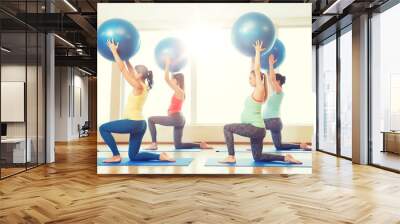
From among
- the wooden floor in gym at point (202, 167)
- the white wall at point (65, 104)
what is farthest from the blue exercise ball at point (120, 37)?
the white wall at point (65, 104)

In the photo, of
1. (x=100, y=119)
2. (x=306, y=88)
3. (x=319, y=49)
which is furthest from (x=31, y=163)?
(x=319, y=49)

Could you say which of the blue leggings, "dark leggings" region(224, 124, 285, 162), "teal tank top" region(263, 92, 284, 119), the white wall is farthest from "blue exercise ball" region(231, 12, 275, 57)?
the white wall

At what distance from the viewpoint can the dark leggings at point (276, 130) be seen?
6.59 metres

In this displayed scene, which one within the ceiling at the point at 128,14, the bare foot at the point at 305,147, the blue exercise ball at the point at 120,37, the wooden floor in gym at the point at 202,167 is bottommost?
the wooden floor in gym at the point at 202,167

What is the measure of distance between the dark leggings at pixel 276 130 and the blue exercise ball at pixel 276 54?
3.05 ft

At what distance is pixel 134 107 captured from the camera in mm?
6551

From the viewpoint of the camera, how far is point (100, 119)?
21.4 ft

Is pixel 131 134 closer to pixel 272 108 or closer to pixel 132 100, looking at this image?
pixel 132 100

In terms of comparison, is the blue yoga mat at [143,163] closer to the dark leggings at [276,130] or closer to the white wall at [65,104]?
the dark leggings at [276,130]

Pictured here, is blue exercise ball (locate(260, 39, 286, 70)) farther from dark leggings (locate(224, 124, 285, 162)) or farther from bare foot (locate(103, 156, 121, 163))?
bare foot (locate(103, 156, 121, 163))

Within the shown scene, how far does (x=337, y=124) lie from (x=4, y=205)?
25.9 ft

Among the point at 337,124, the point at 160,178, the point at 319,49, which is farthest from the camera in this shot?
the point at 319,49

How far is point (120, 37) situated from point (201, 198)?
3.23 meters

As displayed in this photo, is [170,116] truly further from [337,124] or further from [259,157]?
[337,124]
